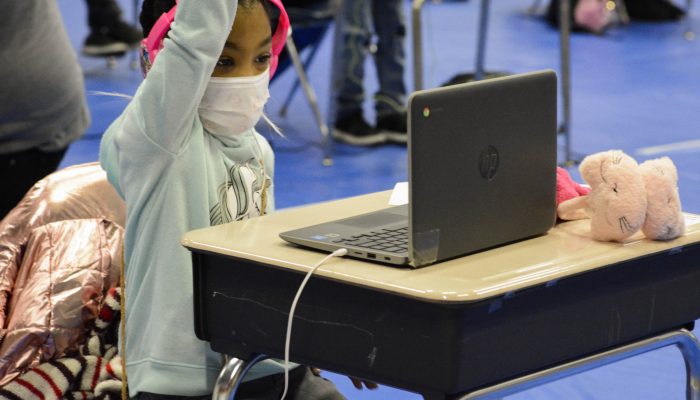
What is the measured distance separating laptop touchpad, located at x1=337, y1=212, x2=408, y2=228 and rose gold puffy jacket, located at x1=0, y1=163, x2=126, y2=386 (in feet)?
1.92

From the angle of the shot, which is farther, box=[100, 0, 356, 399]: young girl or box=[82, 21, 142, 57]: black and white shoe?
box=[82, 21, 142, 57]: black and white shoe

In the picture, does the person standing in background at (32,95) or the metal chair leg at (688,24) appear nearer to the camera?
the person standing in background at (32,95)

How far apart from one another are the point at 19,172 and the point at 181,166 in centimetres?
108

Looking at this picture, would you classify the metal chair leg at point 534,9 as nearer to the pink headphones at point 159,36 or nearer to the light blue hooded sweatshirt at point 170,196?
the pink headphones at point 159,36

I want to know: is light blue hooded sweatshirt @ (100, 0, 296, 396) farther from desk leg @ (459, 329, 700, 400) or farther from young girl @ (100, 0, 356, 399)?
desk leg @ (459, 329, 700, 400)

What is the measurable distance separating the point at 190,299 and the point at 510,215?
0.51 meters

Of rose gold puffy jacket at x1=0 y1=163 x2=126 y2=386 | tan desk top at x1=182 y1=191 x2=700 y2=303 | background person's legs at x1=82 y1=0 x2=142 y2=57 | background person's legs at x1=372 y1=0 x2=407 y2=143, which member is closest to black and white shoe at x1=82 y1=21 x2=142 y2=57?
background person's legs at x1=82 y1=0 x2=142 y2=57

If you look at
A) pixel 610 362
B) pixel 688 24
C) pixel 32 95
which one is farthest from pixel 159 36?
pixel 688 24

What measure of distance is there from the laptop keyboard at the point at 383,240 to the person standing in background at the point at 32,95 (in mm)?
1360

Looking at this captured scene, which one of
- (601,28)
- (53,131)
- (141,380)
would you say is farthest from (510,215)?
(601,28)

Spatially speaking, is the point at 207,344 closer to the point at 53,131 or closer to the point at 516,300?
the point at 516,300

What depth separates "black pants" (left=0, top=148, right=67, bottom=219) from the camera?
2.58m

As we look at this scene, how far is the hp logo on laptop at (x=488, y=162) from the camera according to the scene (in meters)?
1.42

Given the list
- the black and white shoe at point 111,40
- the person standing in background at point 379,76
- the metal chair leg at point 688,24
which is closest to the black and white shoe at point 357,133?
the person standing in background at point 379,76
